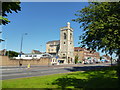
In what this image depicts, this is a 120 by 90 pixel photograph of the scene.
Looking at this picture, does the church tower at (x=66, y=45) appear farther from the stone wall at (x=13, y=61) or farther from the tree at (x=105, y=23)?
the tree at (x=105, y=23)

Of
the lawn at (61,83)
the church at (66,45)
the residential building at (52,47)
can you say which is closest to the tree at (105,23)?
the lawn at (61,83)

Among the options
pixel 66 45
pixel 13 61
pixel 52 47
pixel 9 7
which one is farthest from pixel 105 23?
pixel 52 47

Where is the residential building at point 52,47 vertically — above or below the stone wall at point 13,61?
above

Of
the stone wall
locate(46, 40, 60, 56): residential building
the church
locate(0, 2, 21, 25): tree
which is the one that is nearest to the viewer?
locate(0, 2, 21, 25): tree

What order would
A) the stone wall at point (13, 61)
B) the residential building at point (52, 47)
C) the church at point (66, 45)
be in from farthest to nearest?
the residential building at point (52, 47)
the church at point (66, 45)
the stone wall at point (13, 61)

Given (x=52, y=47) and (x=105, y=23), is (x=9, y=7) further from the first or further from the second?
(x=52, y=47)

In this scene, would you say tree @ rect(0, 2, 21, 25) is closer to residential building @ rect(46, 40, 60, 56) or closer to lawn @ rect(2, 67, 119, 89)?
lawn @ rect(2, 67, 119, 89)

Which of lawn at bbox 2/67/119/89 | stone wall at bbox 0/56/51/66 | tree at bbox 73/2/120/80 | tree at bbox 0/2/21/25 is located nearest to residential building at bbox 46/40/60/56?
stone wall at bbox 0/56/51/66

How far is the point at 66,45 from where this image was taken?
86.9 m

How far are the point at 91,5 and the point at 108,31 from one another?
9.18 meters

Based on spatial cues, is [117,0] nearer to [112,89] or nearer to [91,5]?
[112,89]

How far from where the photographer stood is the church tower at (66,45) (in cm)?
8556

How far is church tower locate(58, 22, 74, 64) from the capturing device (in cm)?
8556

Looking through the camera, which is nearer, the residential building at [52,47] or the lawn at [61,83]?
the lawn at [61,83]
